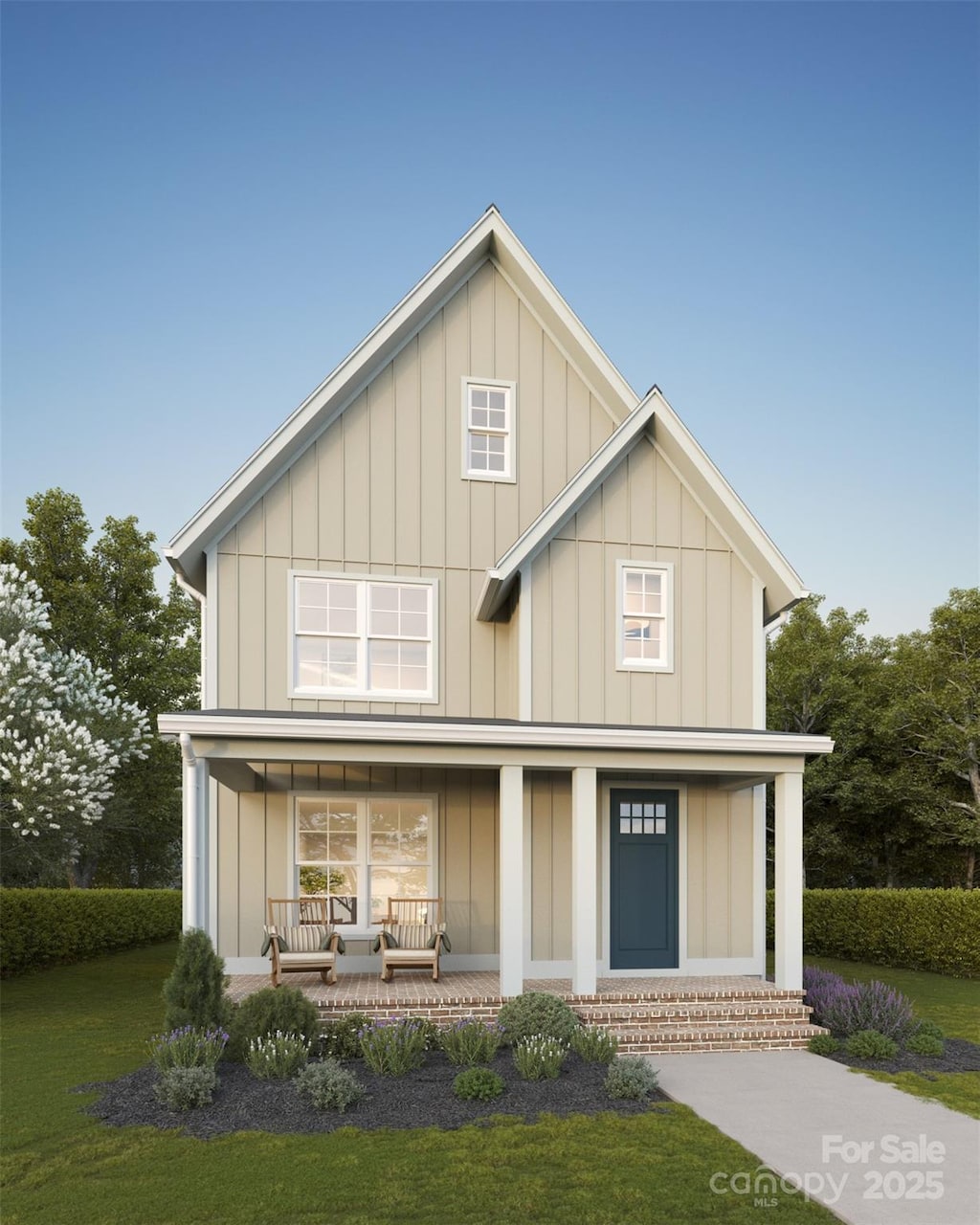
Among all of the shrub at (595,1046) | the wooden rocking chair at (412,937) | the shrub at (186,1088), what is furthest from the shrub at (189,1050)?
the shrub at (595,1046)

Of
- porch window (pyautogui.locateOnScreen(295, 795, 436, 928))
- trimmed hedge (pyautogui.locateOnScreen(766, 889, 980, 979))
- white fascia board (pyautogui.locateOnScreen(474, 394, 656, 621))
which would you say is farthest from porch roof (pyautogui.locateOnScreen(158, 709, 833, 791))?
trimmed hedge (pyautogui.locateOnScreen(766, 889, 980, 979))

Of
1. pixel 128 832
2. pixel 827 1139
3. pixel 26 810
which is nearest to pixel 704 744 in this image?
pixel 827 1139

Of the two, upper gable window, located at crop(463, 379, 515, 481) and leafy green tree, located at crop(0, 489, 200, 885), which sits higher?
upper gable window, located at crop(463, 379, 515, 481)

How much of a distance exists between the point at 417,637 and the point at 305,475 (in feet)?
8.94

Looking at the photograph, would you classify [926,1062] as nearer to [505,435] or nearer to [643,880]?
[643,880]

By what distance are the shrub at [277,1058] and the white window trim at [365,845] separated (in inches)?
142

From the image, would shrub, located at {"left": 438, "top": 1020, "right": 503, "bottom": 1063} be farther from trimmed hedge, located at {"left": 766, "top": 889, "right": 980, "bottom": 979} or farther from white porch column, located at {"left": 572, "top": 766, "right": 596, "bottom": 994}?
trimmed hedge, located at {"left": 766, "top": 889, "right": 980, "bottom": 979}

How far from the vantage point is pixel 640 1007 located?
1105 centimetres

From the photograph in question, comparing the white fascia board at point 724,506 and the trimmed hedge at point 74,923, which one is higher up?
the white fascia board at point 724,506

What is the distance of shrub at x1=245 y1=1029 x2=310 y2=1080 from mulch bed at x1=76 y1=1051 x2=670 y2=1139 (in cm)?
9

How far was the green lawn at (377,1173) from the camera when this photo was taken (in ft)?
19.7

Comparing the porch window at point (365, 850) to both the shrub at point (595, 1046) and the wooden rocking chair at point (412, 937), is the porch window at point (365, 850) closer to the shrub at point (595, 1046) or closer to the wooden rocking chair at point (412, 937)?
the wooden rocking chair at point (412, 937)

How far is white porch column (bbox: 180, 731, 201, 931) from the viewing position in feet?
33.5

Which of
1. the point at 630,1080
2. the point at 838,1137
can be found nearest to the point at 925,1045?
the point at 838,1137
